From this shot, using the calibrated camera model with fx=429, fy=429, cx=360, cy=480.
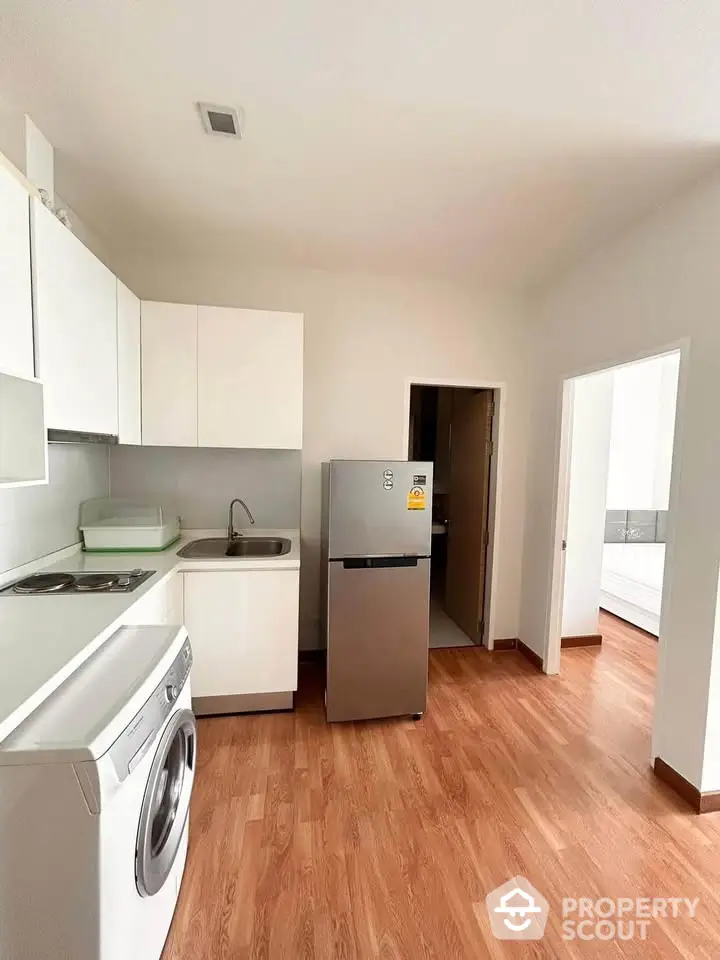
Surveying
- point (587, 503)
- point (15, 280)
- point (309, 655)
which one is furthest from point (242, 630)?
point (587, 503)

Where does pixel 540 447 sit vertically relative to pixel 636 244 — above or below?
below

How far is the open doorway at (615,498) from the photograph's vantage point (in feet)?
10.2

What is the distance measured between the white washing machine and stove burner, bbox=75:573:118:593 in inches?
25.5

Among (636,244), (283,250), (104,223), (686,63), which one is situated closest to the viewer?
(686,63)

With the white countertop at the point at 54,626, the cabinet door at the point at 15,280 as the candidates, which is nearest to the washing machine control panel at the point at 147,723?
the white countertop at the point at 54,626

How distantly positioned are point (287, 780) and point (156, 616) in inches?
37.0

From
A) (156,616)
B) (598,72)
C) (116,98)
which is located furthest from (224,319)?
(598,72)

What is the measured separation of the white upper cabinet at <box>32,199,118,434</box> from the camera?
4.62 ft

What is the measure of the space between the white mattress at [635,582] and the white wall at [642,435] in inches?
19.1

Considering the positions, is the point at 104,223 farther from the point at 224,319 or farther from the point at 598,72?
the point at 598,72

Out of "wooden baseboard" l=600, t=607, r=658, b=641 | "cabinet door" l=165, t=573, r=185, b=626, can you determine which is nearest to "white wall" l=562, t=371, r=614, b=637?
"wooden baseboard" l=600, t=607, r=658, b=641

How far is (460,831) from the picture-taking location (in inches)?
66.5

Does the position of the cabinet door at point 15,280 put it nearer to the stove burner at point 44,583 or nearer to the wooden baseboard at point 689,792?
the stove burner at point 44,583

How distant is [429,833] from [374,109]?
2677mm
